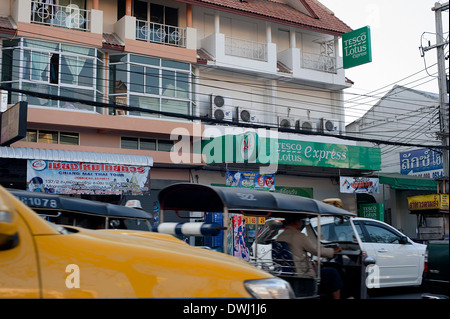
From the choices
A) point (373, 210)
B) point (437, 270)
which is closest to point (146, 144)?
point (373, 210)

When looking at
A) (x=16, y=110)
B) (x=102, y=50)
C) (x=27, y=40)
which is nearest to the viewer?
(x=16, y=110)

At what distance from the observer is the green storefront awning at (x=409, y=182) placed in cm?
2258

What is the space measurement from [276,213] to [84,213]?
14.3 feet

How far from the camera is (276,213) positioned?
23.9ft

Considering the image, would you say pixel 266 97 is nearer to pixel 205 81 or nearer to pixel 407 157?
pixel 205 81

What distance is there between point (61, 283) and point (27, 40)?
17.3 meters

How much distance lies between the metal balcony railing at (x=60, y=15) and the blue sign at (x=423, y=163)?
15803 mm

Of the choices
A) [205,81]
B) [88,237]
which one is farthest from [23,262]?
[205,81]

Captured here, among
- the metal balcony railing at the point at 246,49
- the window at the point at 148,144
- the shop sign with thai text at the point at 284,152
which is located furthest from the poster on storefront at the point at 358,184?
the window at the point at 148,144

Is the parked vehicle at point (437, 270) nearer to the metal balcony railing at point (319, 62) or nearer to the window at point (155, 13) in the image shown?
the window at point (155, 13)

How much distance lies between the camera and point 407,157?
25672 mm

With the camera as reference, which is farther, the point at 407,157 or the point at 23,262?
the point at 407,157

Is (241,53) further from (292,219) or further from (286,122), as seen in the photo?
(292,219)

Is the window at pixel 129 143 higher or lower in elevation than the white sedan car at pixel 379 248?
higher
